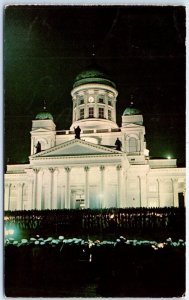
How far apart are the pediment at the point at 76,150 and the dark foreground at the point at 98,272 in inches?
190

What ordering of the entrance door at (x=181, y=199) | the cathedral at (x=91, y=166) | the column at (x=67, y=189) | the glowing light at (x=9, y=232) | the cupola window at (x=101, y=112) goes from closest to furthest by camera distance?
the glowing light at (x=9, y=232) < the entrance door at (x=181, y=199) < the cathedral at (x=91, y=166) < the column at (x=67, y=189) < the cupola window at (x=101, y=112)

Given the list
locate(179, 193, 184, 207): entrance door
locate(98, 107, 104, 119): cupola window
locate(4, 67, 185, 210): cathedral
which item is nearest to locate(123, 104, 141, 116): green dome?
locate(4, 67, 185, 210): cathedral

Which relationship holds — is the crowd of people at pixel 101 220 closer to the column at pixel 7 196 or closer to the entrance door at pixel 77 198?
the column at pixel 7 196

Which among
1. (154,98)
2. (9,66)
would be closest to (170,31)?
(154,98)

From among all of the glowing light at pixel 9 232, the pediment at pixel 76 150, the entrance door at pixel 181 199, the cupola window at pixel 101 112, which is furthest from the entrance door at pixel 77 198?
the entrance door at pixel 181 199

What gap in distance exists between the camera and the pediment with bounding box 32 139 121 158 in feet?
36.9

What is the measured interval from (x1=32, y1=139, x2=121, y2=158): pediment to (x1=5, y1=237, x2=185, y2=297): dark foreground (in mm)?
4819

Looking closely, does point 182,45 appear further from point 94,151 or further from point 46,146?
point 46,146

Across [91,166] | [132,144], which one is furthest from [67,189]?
[132,144]

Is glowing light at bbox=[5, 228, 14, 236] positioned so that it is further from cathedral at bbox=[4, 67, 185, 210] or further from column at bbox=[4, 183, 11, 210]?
cathedral at bbox=[4, 67, 185, 210]

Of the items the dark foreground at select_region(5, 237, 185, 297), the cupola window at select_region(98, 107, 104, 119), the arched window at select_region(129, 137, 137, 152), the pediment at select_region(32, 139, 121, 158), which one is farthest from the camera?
the cupola window at select_region(98, 107, 104, 119)

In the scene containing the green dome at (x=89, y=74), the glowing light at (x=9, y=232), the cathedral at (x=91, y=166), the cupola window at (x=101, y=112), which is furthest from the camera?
the cupola window at (x=101, y=112)

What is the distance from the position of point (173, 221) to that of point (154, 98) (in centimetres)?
180

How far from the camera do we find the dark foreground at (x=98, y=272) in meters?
5.92
